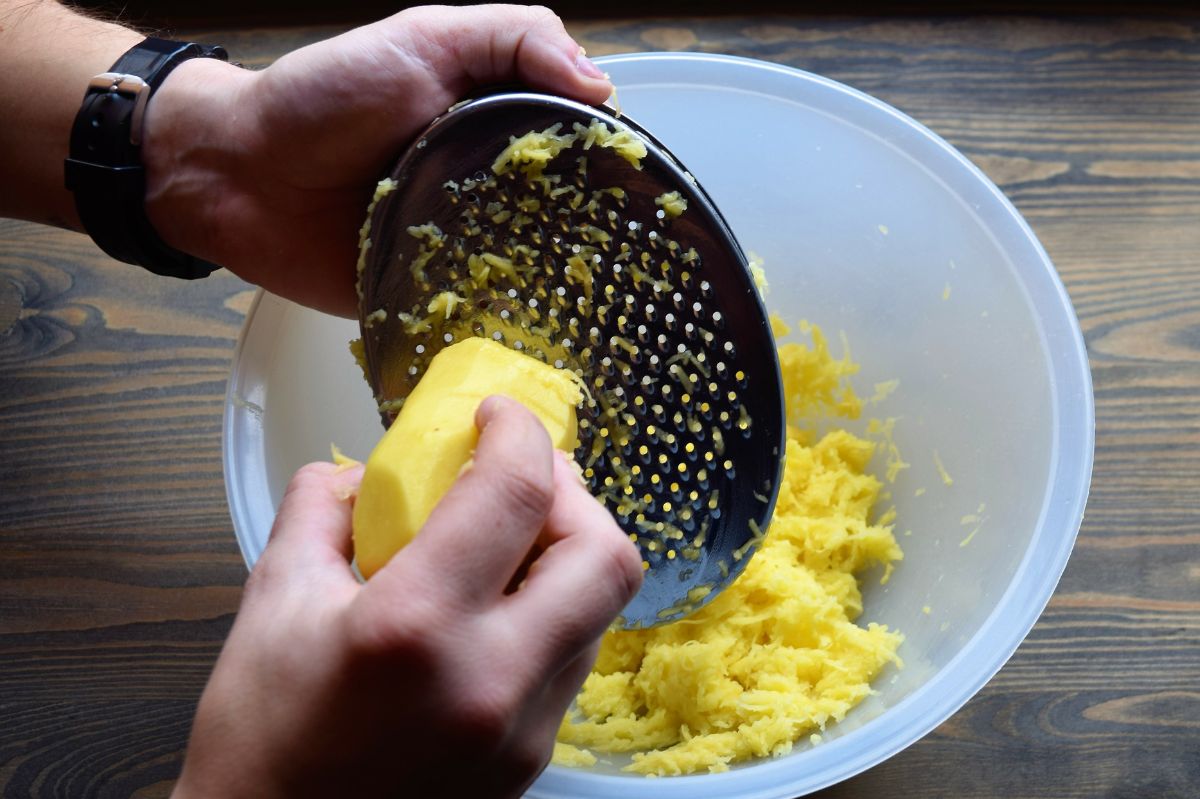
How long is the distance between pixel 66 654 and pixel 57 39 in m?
0.86

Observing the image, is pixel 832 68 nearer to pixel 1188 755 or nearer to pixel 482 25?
pixel 482 25

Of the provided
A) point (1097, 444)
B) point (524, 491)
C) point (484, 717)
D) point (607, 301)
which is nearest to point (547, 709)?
point (484, 717)

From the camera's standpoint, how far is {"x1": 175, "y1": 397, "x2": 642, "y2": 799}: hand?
712mm

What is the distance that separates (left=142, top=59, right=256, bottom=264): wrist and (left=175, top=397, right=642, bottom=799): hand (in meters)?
0.69

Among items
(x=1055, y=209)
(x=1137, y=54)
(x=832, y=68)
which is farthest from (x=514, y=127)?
(x=1137, y=54)

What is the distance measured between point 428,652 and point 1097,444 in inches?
45.5

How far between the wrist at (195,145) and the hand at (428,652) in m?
0.69

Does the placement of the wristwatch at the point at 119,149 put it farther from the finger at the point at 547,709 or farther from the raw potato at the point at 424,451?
the finger at the point at 547,709

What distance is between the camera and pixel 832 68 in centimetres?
171

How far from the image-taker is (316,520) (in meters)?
0.86

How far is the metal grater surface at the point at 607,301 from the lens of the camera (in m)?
1.03

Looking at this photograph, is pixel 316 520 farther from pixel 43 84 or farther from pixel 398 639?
pixel 43 84

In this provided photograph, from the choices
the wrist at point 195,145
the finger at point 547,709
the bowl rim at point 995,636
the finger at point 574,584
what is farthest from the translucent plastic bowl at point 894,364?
the finger at point 574,584

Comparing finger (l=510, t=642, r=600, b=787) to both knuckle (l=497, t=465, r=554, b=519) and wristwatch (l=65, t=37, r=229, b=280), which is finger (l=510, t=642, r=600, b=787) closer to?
knuckle (l=497, t=465, r=554, b=519)
